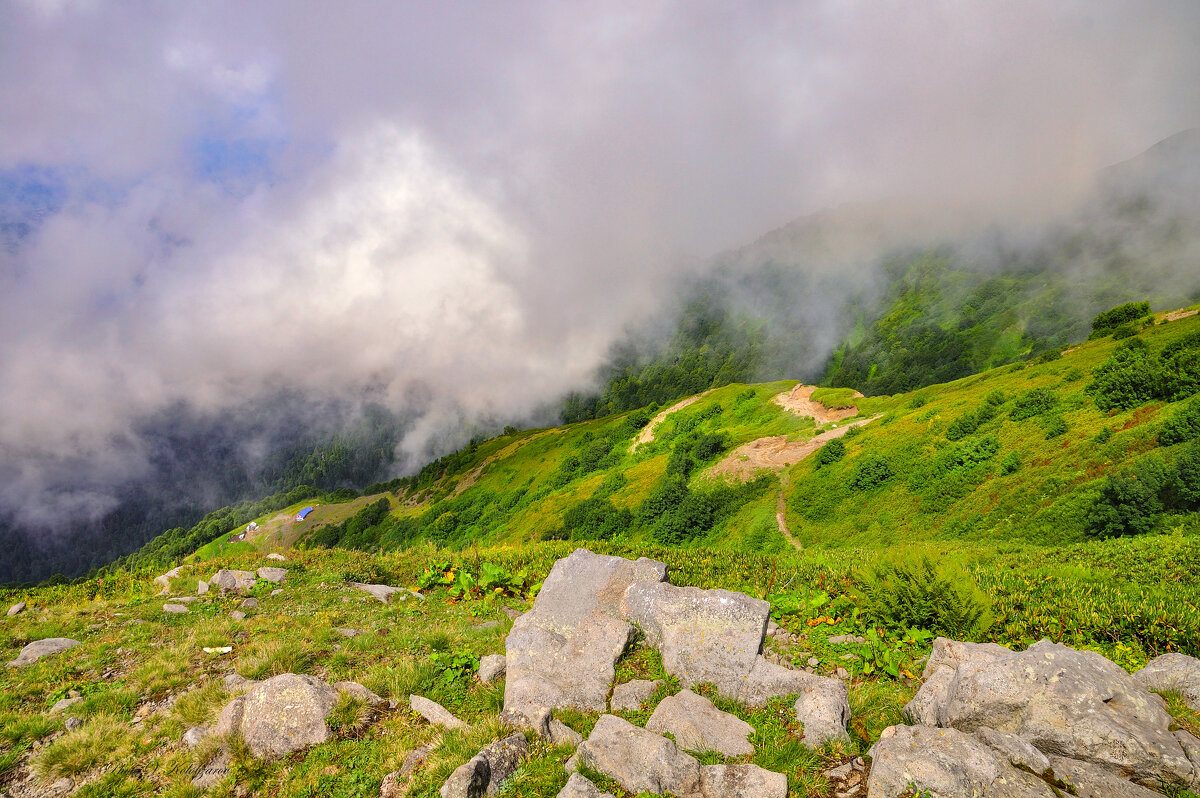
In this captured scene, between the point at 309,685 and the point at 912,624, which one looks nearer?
the point at 309,685

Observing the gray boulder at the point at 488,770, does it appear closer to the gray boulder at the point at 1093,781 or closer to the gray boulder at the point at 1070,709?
the gray boulder at the point at 1070,709

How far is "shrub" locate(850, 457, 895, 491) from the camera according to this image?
4509 centimetres

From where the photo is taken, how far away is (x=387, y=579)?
1638cm

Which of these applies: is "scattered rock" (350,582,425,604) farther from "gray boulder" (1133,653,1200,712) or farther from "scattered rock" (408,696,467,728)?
"gray boulder" (1133,653,1200,712)

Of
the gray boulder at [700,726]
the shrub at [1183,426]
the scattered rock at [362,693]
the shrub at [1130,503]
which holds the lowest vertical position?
the shrub at [1130,503]

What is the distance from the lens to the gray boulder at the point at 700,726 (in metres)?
6.30

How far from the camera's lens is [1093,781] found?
509cm

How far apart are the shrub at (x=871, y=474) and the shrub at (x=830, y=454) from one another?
5.57 m

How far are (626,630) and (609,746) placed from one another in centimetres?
318

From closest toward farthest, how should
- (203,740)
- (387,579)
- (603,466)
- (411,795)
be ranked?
1. (411,795)
2. (203,740)
3. (387,579)
4. (603,466)

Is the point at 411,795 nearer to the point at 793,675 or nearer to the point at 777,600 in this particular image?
the point at 793,675

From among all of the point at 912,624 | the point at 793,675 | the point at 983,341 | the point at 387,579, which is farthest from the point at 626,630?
the point at 983,341

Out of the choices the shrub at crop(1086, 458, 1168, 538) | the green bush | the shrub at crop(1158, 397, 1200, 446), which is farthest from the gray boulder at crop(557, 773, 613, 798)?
the shrub at crop(1158, 397, 1200, 446)

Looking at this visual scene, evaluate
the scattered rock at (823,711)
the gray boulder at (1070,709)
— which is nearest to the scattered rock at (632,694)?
the scattered rock at (823,711)
